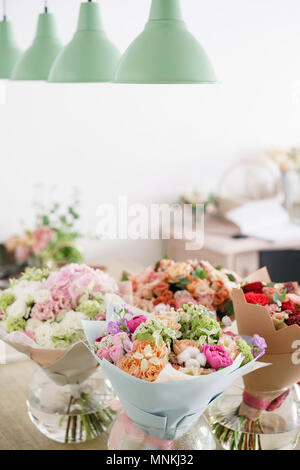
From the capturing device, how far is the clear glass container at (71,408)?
4.29 feet

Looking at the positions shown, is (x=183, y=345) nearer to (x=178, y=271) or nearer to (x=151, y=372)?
(x=151, y=372)

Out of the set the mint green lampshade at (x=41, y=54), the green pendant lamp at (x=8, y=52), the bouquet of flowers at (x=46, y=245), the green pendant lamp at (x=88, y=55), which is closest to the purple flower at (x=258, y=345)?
the green pendant lamp at (x=88, y=55)

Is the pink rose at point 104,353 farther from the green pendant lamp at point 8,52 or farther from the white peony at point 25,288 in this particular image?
the green pendant lamp at point 8,52

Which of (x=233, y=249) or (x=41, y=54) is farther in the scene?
(x=233, y=249)

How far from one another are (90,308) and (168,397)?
38 cm

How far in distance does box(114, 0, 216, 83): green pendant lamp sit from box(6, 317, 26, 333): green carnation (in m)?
0.59

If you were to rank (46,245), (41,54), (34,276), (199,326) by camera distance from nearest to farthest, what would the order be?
(199,326), (34,276), (41,54), (46,245)

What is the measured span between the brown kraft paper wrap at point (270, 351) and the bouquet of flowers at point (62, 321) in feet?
1.00

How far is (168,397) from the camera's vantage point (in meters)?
0.95

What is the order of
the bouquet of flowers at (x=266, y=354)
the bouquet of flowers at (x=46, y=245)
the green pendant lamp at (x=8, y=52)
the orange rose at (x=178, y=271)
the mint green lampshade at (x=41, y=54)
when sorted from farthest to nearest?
the bouquet of flowers at (x=46, y=245)
the green pendant lamp at (x=8, y=52)
the mint green lampshade at (x=41, y=54)
the orange rose at (x=178, y=271)
the bouquet of flowers at (x=266, y=354)

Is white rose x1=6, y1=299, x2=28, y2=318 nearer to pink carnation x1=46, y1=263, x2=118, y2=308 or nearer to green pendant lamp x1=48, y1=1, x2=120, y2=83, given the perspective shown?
pink carnation x1=46, y1=263, x2=118, y2=308

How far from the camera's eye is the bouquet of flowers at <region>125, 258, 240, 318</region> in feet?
4.76

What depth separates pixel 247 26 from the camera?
394cm

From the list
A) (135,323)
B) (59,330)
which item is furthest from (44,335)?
(135,323)
